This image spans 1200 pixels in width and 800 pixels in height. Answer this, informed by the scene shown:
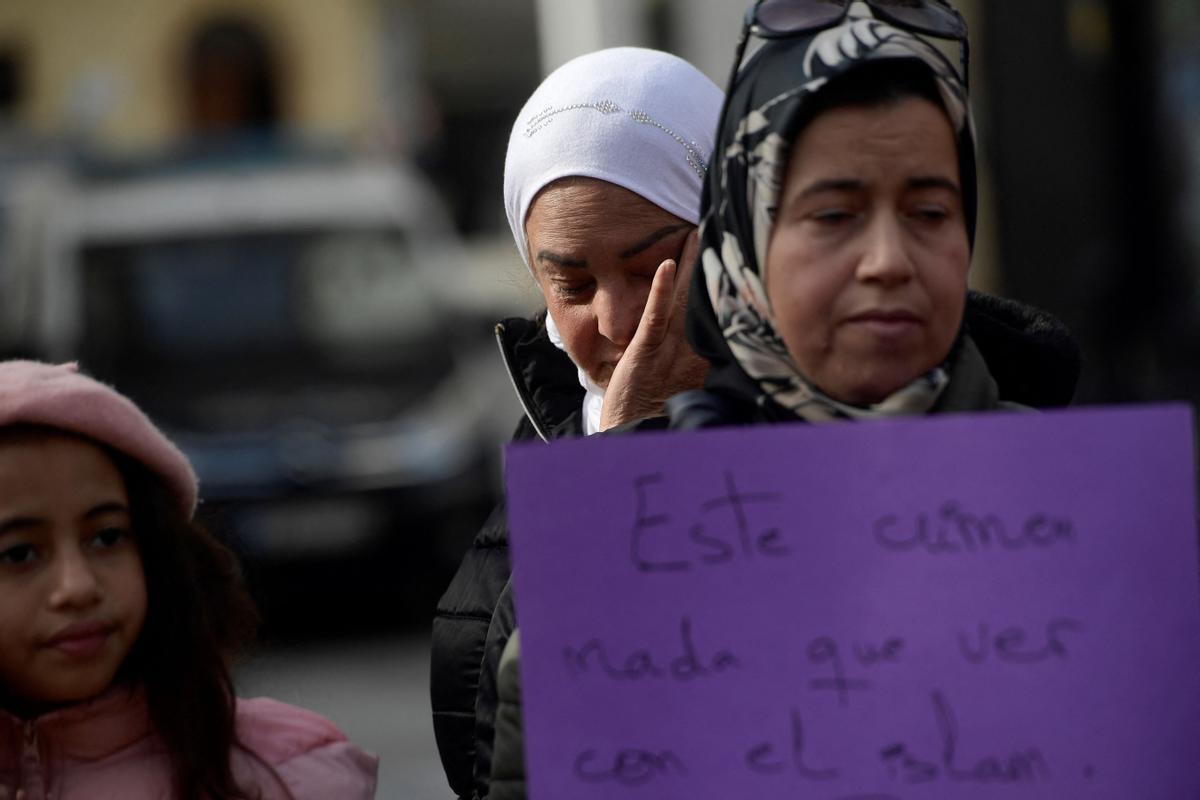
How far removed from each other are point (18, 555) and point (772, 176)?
1.08m

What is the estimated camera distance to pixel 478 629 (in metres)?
2.59

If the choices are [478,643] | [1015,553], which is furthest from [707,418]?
[478,643]

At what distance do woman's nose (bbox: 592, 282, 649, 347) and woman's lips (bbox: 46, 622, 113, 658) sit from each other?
0.72 meters

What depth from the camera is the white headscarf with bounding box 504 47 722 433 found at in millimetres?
2717

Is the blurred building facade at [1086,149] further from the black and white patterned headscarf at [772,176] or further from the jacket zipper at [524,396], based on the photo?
the black and white patterned headscarf at [772,176]

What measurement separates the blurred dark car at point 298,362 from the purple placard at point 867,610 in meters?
7.17

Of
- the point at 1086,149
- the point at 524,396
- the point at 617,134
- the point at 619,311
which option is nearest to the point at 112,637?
the point at 524,396

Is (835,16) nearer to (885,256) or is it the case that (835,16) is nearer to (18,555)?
(885,256)

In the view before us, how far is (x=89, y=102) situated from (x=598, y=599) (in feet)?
68.8

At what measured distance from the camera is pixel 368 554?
9.40 metres

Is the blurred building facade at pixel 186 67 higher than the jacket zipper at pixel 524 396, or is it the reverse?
the blurred building facade at pixel 186 67

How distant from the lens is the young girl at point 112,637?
2.53 metres

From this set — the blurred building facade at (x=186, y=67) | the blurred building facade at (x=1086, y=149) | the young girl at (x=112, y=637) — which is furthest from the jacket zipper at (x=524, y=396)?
the blurred building facade at (x=186, y=67)

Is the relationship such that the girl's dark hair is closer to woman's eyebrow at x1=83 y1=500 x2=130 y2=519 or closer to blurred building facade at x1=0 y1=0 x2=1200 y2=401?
woman's eyebrow at x1=83 y1=500 x2=130 y2=519
